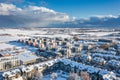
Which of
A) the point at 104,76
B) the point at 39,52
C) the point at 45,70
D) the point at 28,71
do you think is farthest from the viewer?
the point at 39,52

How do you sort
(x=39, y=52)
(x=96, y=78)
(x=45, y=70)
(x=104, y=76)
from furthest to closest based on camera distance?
(x=39, y=52) < (x=45, y=70) < (x=96, y=78) < (x=104, y=76)

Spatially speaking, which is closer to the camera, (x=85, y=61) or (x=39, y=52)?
(x=85, y=61)

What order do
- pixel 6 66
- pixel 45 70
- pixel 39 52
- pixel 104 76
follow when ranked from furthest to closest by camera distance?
pixel 39 52
pixel 6 66
pixel 45 70
pixel 104 76

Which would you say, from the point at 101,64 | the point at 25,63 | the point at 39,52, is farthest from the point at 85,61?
the point at 39,52

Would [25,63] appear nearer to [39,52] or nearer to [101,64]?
[39,52]

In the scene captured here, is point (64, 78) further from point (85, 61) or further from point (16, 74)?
point (85, 61)

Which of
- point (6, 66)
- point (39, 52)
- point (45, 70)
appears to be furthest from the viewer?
point (39, 52)

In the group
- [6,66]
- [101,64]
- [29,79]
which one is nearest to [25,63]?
[6,66]

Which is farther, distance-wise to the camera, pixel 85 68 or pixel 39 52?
pixel 39 52

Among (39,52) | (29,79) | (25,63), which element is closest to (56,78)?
(29,79)
